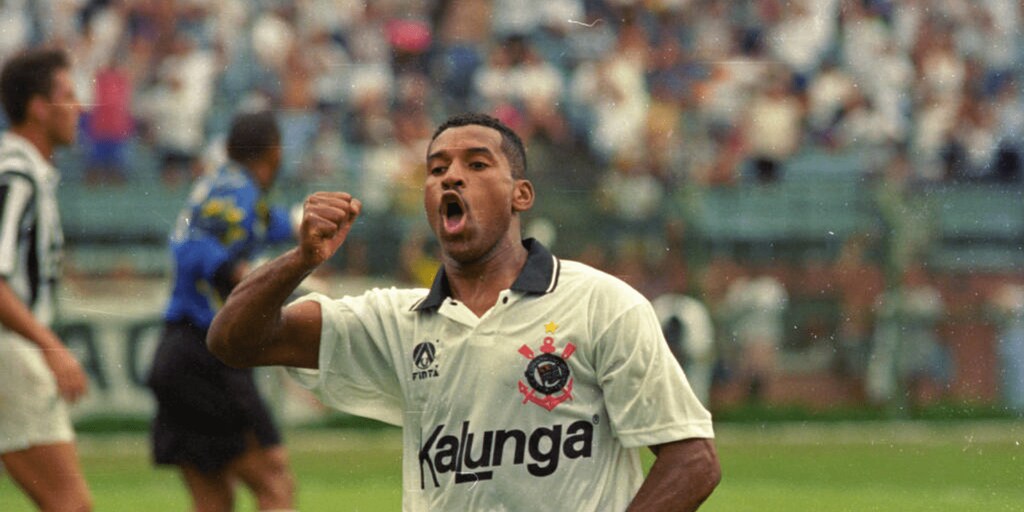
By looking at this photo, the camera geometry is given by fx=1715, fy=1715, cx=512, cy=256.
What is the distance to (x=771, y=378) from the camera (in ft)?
44.7

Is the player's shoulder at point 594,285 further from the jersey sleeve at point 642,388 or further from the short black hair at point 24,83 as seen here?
the short black hair at point 24,83

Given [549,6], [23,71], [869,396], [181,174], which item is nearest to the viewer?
[23,71]

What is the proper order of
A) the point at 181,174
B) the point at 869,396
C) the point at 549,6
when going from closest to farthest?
the point at 181,174
the point at 869,396
the point at 549,6

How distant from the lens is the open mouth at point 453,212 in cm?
429

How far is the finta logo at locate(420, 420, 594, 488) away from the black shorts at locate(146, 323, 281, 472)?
136 inches

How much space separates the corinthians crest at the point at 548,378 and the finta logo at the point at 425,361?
0.27m

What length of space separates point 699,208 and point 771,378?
148cm

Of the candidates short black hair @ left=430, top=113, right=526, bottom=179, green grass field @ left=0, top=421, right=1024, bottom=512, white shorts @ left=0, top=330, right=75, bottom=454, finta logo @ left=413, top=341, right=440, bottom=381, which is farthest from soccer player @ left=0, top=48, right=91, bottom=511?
green grass field @ left=0, top=421, right=1024, bottom=512

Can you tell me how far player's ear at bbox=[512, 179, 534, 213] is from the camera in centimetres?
441

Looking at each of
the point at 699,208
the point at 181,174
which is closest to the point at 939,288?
the point at 699,208

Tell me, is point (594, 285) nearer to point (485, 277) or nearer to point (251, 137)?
point (485, 277)

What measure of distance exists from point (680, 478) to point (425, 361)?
74cm

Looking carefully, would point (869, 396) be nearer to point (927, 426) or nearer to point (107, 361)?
point (927, 426)

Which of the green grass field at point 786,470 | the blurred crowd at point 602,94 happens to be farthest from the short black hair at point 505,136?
the blurred crowd at point 602,94
